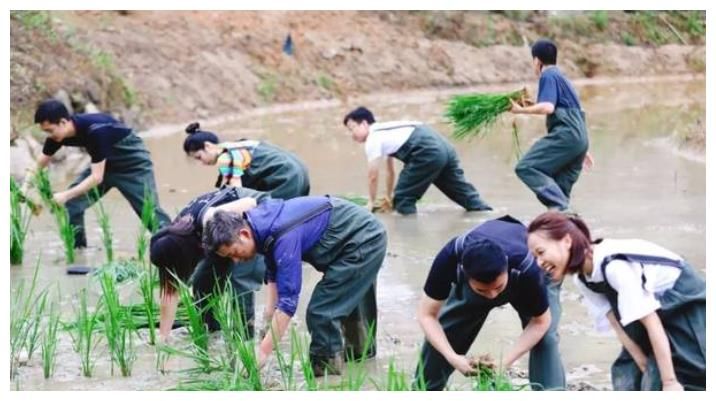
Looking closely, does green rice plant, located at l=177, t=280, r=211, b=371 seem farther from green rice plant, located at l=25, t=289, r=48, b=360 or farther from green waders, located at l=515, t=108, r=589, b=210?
green waders, located at l=515, t=108, r=589, b=210

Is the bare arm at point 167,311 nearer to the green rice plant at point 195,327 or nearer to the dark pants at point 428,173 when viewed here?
the green rice plant at point 195,327

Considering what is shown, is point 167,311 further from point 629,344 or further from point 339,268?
point 629,344

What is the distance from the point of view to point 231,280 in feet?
21.2

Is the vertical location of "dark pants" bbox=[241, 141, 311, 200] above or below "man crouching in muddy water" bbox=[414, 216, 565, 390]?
below

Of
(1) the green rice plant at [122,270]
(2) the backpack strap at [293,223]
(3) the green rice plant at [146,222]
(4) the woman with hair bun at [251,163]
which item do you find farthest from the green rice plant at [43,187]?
(2) the backpack strap at [293,223]

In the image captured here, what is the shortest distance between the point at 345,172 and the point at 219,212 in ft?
25.8

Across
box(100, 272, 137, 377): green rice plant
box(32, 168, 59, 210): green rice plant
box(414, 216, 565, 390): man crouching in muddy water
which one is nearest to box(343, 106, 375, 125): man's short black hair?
box(32, 168, 59, 210): green rice plant

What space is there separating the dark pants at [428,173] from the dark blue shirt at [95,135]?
2253 millimetres

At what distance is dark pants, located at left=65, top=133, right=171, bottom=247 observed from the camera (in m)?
8.80

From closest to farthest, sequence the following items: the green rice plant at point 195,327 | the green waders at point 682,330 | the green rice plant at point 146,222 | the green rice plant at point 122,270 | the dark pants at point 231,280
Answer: the green waders at point 682,330, the green rice plant at point 195,327, the dark pants at point 231,280, the green rice plant at point 122,270, the green rice plant at point 146,222

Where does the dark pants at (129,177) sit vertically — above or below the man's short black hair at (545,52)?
below

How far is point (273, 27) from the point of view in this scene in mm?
22031

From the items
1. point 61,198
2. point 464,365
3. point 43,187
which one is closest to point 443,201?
A: point 61,198

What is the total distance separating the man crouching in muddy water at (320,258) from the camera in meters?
5.41
